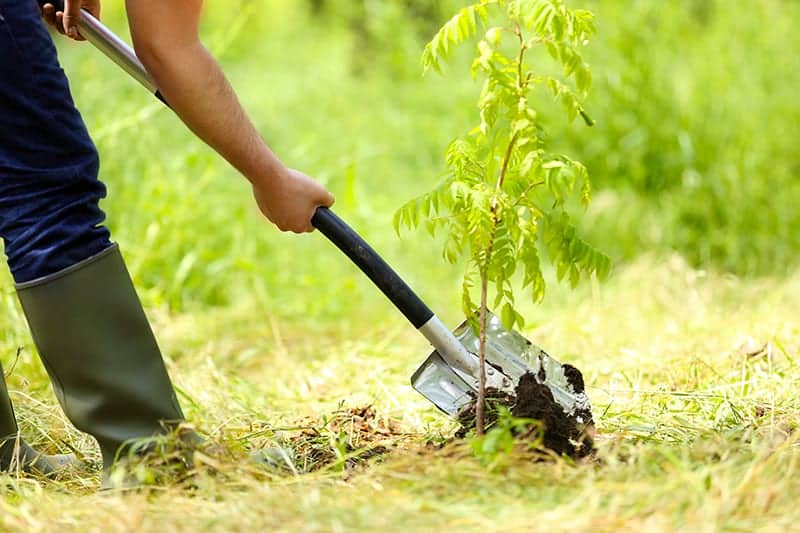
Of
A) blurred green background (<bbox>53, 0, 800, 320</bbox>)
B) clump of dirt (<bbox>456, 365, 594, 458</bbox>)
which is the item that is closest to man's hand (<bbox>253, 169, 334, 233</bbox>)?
clump of dirt (<bbox>456, 365, 594, 458</bbox>)

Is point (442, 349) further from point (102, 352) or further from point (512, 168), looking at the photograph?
point (102, 352)

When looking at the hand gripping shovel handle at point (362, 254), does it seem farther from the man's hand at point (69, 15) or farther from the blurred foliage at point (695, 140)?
the blurred foliage at point (695, 140)

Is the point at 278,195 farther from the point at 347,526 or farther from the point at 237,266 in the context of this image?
the point at 237,266

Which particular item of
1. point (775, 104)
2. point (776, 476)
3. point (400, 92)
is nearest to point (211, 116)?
point (776, 476)

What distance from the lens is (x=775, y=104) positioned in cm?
468

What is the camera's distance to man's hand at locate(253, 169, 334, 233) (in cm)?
223

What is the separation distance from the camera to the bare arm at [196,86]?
2.02 metres

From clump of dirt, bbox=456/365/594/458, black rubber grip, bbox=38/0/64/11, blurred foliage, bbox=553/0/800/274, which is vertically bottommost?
clump of dirt, bbox=456/365/594/458

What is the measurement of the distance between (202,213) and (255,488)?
2.67 metres

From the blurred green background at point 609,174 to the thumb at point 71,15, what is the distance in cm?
159

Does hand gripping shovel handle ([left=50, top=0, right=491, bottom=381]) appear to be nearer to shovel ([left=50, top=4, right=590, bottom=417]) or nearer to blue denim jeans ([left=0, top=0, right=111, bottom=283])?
shovel ([left=50, top=4, right=590, bottom=417])

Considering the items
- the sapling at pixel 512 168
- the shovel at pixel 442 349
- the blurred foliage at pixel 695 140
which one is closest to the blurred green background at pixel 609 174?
the blurred foliage at pixel 695 140

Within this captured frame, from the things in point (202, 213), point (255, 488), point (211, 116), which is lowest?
point (255, 488)

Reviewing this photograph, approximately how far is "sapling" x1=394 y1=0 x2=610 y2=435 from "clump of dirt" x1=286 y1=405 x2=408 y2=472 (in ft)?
1.34
